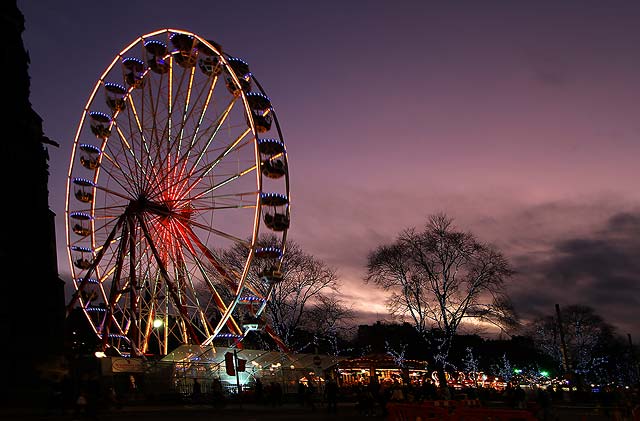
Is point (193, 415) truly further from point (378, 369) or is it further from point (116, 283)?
point (378, 369)

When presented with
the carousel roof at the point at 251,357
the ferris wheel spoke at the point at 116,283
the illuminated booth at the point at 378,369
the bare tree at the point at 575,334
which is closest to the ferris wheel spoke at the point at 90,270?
the ferris wheel spoke at the point at 116,283

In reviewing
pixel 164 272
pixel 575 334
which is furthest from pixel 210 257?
pixel 575 334

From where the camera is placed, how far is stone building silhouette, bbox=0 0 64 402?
32.9 metres

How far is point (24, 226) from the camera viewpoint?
3766 centimetres

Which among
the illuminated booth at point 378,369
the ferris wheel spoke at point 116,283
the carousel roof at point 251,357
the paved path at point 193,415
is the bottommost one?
the paved path at point 193,415

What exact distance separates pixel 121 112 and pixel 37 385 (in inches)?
637

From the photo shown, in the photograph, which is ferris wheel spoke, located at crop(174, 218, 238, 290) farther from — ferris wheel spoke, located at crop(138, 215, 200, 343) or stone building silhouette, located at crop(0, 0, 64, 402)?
stone building silhouette, located at crop(0, 0, 64, 402)

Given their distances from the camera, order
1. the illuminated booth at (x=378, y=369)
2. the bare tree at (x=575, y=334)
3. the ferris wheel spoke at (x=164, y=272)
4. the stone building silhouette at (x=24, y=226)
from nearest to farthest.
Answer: the stone building silhouette at (x=24, y=226)
the ferris wheel spoke at (x=164, y=272)
the illuminated booth at (x=378, y=369)
the bare tree at (x=575, y=334)

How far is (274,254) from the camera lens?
35.5 metres

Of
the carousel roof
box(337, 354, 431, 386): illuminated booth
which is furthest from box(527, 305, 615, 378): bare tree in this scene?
the carousel roof

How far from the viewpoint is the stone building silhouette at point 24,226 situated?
32.9 meters

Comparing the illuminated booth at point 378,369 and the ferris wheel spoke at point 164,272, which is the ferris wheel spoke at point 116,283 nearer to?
the ferris wheel spoke at point 164,272

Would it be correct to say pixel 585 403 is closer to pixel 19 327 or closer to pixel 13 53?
pixel 19 327

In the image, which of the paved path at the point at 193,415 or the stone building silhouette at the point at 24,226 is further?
the stone building silhouette at the point at 24,226
